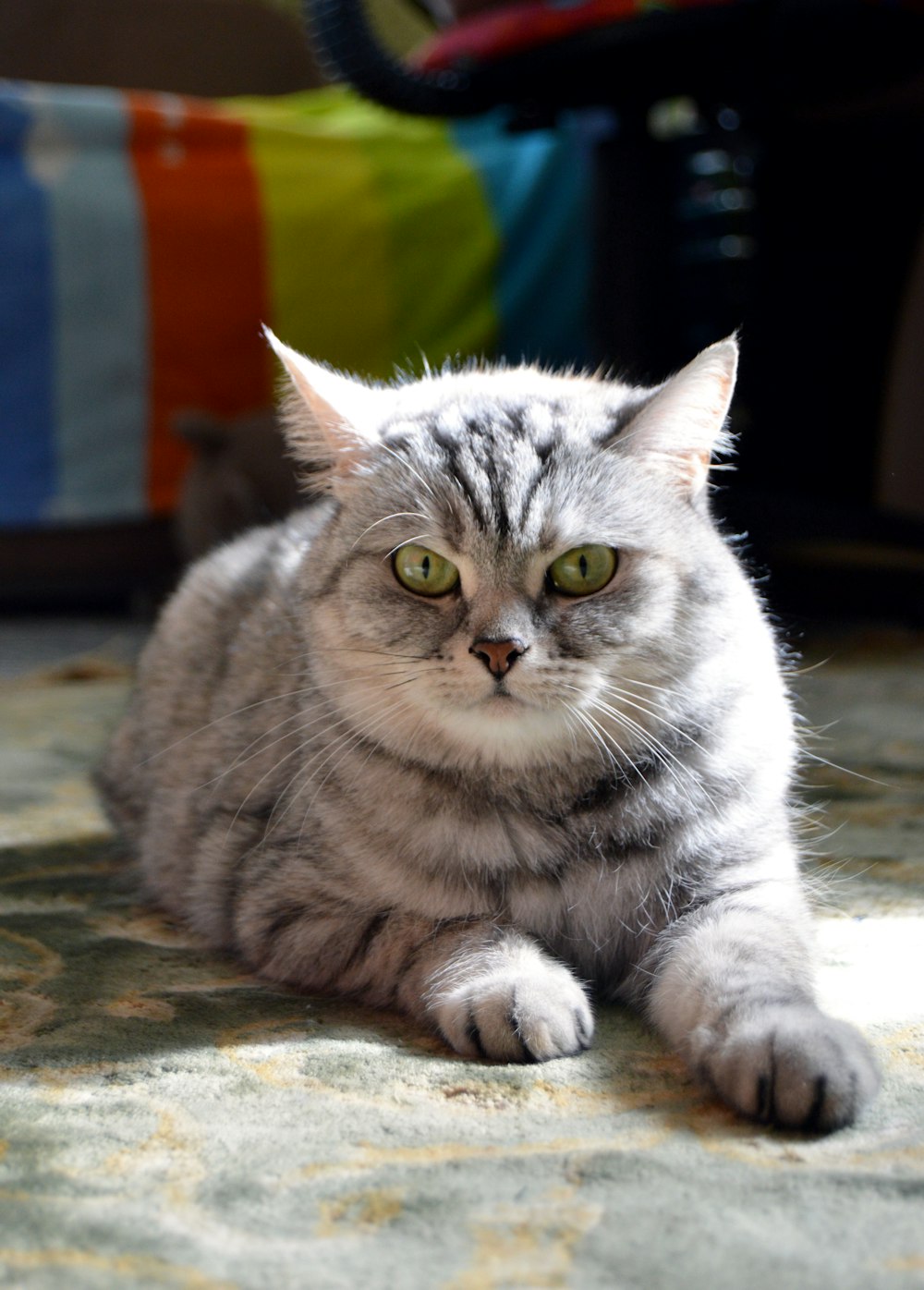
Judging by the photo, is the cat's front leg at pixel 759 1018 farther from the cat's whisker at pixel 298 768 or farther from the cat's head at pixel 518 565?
the cat's whisker at pixel 298 768

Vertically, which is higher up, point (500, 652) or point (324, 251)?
point (324, 251)

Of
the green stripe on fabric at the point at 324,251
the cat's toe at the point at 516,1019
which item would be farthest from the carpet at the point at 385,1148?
the green stripe on fabric at the point at 324,251

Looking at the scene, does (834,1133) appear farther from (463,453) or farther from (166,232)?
(166,232)

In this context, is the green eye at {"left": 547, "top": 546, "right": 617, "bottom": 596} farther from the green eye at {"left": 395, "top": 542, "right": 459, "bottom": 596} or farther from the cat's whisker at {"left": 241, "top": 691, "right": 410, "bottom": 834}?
the cat's whisker at {"left": 241, "top": 691, "right": 410, "bottom": 834}

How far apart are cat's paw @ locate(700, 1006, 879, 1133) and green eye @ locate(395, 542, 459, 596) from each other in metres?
0.50

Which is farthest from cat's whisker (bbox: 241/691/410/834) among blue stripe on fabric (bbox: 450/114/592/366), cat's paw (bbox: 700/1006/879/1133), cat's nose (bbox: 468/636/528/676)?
blue stripe on fabric (bbox: 450/114/592/366)

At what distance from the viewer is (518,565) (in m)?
1.25

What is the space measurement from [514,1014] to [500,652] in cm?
33

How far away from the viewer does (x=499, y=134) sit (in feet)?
12.0

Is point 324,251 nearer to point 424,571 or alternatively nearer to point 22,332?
point 22,332

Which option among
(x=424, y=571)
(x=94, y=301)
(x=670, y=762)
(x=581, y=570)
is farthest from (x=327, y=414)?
(x=94, y=301)

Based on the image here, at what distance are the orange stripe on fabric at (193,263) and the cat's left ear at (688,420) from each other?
2176 mm

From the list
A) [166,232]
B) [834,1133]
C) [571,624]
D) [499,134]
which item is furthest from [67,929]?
[499,134]

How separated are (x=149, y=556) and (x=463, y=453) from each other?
2376 mm
